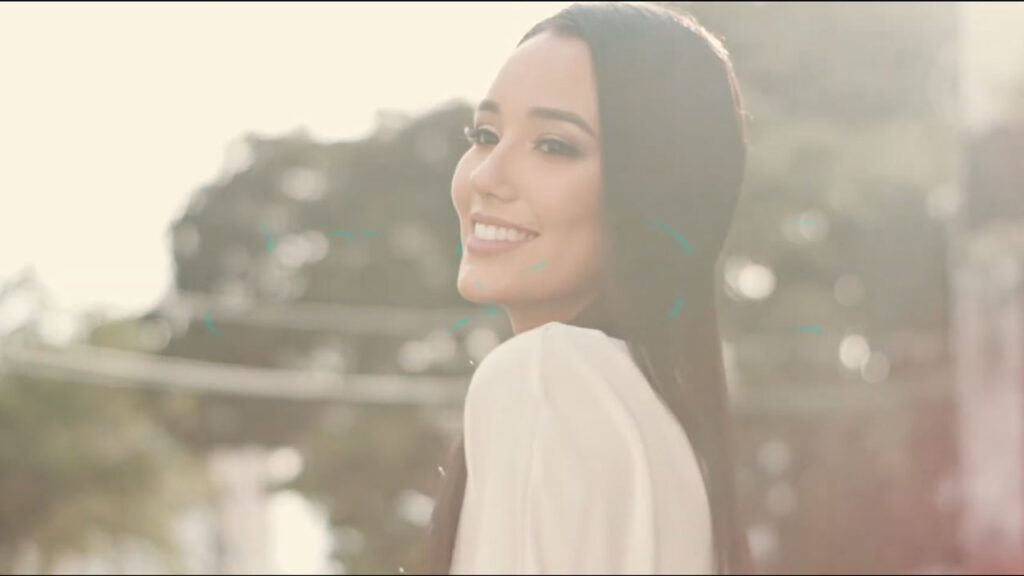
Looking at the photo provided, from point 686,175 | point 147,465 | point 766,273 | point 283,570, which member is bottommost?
point 283,570

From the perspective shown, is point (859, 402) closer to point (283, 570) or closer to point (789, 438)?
point (789, 438)

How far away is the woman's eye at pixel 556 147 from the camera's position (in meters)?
1.37

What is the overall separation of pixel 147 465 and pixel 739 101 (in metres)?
6.58

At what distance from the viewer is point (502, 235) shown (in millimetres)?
1381

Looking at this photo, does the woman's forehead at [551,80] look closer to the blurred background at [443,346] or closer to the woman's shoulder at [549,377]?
the woman's shoulder at [549,377]

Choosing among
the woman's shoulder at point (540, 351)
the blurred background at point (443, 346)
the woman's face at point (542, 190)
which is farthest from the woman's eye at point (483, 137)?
the blurred background at point (443, 346)

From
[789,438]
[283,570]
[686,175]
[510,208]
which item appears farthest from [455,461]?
[789,438]

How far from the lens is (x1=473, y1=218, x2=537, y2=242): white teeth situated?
1380 mm

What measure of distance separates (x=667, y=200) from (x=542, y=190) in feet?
0.40

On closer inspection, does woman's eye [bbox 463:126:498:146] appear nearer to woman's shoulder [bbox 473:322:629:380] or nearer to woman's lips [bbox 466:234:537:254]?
woman's lips [bbox 466:234:537:254]

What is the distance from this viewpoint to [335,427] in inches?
288

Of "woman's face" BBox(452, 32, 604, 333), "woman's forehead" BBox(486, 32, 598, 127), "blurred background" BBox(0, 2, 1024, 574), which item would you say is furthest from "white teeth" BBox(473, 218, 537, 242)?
"blurred background" BBox(0, 2, 1024, 574)

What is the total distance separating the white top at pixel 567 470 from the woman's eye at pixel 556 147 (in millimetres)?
180

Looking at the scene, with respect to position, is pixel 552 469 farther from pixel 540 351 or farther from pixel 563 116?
pixel 563 116
